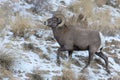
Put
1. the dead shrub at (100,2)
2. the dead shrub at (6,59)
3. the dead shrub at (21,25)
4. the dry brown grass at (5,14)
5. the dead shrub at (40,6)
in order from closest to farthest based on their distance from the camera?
the dead shrub at (6,59) → the dead shrub at (21,25) → the dry brown grass at (5,14) → the dead shrub at (40,6) → the dead shrub at (100,2)

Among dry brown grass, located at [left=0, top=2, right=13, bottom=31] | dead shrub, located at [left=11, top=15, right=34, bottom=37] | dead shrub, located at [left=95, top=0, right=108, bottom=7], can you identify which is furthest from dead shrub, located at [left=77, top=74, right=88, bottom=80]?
dead shrub, located at [left=95, top=0, right=108, bottom=7]

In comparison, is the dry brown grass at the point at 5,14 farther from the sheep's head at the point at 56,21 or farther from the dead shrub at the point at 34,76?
the dead shrub at the point at 34,76

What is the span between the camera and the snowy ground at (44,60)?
9.31 meters

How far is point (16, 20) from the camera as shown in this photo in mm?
11562

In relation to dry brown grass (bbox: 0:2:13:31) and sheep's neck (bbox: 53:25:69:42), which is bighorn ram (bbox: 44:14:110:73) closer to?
sheep's neck (bbox: 53:25:69:42)

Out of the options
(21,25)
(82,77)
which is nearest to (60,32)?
(82,77)

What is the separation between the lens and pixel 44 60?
10.0 metres

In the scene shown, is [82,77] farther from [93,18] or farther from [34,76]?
[93,18]

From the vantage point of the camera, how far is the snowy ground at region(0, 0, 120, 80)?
30.6 ft

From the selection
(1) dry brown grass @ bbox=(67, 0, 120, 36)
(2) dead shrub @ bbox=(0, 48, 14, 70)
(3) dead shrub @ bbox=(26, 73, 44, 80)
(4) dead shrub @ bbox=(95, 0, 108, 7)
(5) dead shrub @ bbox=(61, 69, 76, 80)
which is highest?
(2) dead shrub @ bbox=(0, 48, 14, 70)

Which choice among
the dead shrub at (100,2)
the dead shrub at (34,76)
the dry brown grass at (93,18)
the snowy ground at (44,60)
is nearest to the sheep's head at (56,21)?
the snowy ground at (44,60)

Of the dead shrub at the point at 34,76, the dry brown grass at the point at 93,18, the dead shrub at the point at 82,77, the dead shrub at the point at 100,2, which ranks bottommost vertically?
the dead shrub at the point at 100,2

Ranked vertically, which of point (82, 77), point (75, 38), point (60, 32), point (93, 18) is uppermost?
point (60, 32)

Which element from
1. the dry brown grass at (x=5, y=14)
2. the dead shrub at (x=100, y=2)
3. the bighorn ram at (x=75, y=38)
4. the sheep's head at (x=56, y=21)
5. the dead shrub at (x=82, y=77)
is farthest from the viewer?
the dead shrub at (x=100, y=2)
